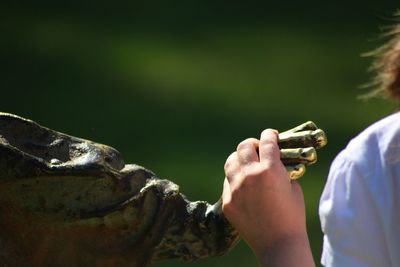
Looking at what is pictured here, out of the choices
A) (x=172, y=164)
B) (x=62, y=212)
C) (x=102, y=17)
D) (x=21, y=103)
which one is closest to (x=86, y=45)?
(x=102, y=17)

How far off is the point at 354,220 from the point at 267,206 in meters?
0.19

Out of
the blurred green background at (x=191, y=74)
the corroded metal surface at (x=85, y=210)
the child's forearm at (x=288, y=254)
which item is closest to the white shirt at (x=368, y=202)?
the child's forearm at (x=288, y=254)

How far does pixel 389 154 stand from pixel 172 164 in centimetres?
419

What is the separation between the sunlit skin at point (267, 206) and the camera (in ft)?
4.91

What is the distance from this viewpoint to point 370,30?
21.9 ft

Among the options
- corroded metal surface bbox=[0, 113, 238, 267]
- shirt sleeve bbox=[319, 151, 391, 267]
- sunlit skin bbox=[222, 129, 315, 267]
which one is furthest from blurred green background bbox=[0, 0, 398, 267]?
shirt sleeve bbox=[319, 151, 391, 267]

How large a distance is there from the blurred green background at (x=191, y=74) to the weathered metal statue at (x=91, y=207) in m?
3.34

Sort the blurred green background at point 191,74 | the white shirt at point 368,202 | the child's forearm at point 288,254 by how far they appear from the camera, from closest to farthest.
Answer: the white shirt at point 368,202 < the child's forearm at point 288,254 < the blurred green background at point 191,74

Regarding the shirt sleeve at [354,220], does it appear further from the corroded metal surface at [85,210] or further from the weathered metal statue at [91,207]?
the corroded metal surface at [85,210]

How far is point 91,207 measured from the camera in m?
1.58

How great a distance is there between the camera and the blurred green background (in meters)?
5.65

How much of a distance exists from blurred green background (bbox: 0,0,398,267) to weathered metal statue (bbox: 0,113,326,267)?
3336 mm

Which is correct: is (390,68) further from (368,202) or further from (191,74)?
(191,74)

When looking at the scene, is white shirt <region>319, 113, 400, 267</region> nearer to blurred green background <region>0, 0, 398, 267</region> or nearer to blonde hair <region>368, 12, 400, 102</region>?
blonde hair <region>368, 12, 400, 102</region>
